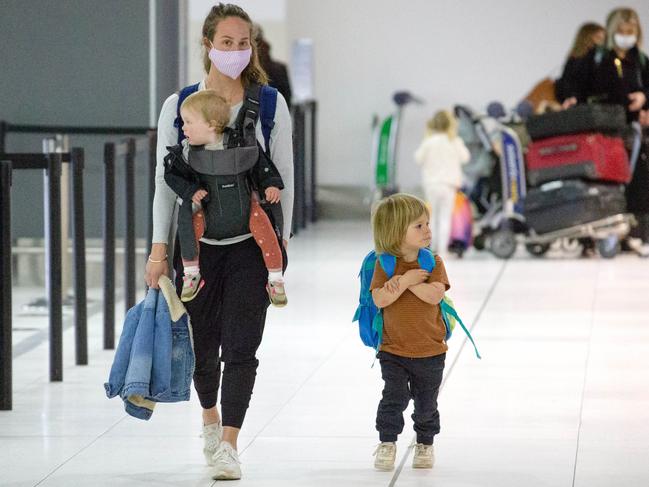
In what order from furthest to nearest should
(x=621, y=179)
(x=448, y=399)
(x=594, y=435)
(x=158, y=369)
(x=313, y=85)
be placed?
(x=313, y=85) < (x=621, y=179) < (x=448, y=399) < (x=594, y=435) < (x=158, y=369)

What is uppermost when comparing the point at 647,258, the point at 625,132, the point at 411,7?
the point at 411,7

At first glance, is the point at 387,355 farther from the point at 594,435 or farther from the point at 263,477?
the point at 594,435

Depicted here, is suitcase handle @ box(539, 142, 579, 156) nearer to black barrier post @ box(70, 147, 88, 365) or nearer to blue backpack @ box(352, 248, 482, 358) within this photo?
black barrier post @ box(70, 147, 88, 365)

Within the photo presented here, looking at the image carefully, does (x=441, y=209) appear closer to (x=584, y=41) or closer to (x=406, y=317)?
(x=584, y=41)

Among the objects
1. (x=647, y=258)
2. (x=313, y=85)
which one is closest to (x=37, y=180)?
(x=647, y=258)

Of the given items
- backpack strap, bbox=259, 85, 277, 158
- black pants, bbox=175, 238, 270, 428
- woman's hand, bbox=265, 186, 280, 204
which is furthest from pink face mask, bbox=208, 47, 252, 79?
black pants, bbox=175, 238, 270, 428

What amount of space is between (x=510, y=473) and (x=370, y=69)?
41.7 feet

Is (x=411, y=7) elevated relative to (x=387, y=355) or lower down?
elevated

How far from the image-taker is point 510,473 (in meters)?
5.52

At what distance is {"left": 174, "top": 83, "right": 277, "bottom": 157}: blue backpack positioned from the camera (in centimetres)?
534

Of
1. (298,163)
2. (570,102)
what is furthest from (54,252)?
(298,163)

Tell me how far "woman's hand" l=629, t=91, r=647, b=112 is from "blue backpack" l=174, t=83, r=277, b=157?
27.2ft

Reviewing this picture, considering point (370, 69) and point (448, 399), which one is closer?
point (448, 399)

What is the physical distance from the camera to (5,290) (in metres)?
6.83
